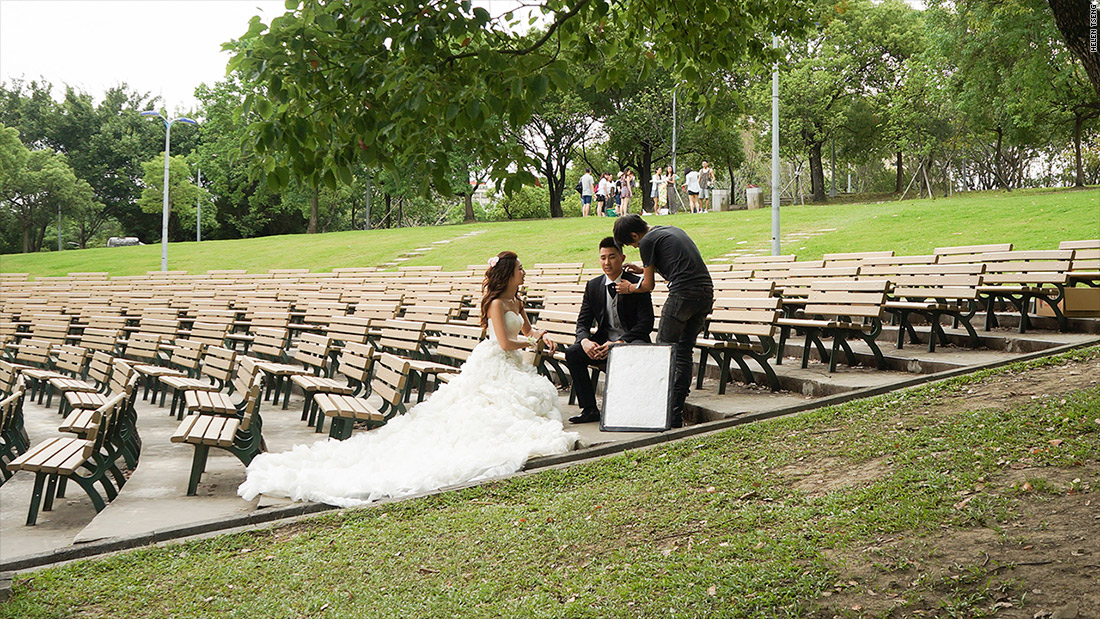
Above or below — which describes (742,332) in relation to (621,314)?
below

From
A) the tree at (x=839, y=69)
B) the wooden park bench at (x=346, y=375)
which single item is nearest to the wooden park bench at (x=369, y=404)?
the wooden park bench at (x=346, y=375)

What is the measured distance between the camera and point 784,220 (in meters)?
26.4

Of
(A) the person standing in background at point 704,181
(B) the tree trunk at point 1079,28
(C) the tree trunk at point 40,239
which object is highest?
(A) the person standing in background at point 704,181

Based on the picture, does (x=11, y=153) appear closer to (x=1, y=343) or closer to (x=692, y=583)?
(x=1, y=343)

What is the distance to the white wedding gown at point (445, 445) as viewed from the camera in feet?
20.6

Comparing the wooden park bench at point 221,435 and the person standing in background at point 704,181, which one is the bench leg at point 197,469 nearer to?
the wooden park bench at point 221,435

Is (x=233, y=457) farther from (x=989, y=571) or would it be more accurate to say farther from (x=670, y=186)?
(x=670, y=186)

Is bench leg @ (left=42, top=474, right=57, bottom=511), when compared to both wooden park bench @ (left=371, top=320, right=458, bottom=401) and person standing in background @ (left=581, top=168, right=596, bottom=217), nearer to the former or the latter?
wooden park bench @ (left=371, top=320, right=458, bottom=401)

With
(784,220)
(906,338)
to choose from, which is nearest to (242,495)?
(906,338)

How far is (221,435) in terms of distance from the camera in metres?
6.75

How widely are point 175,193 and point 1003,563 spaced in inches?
2424

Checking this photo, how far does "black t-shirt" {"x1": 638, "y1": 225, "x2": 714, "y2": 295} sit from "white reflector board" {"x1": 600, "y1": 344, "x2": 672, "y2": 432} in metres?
0.58

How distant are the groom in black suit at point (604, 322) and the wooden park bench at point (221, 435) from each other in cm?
277

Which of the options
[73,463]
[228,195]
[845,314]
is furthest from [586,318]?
[228,195]
